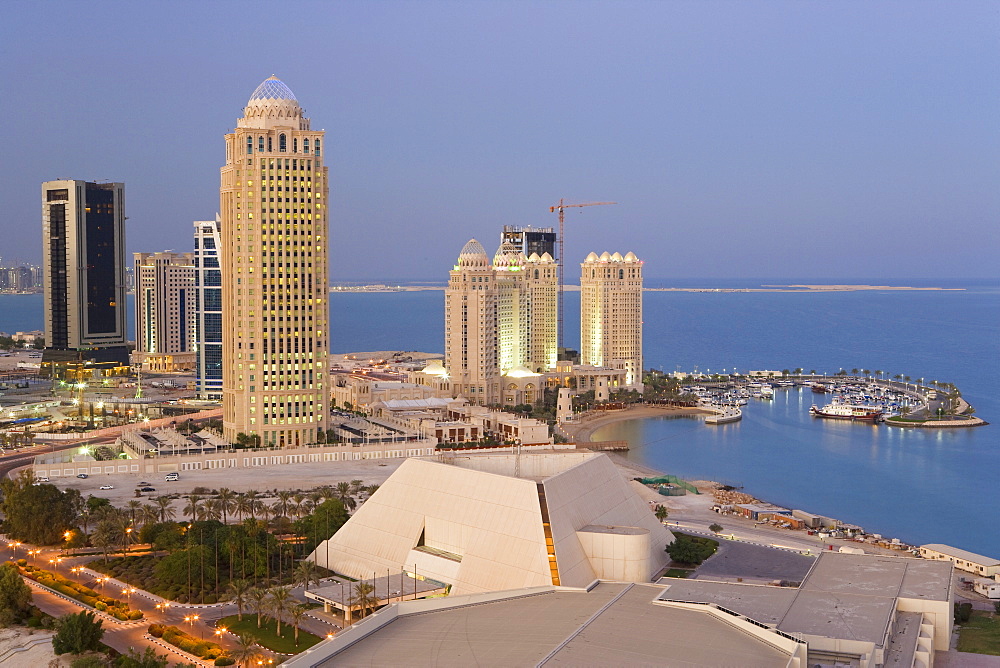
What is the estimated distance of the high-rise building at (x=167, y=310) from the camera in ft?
548

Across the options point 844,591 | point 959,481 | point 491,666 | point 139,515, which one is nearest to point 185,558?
point 139,515

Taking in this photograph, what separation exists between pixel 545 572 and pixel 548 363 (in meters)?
96.3

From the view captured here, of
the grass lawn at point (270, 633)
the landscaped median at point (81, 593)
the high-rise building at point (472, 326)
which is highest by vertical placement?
the high-rise building at point (472, 326)

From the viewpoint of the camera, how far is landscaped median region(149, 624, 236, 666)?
4216 centimetres

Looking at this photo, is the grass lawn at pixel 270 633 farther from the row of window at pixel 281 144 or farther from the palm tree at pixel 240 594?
the row of window at pixel 281 144

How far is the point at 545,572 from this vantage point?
4709 cm

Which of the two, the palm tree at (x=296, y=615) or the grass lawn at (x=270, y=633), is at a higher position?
the palm tree at (x=296, y=615)

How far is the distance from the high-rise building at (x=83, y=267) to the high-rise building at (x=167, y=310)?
9.53m

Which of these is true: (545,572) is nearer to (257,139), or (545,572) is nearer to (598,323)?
(257,139)

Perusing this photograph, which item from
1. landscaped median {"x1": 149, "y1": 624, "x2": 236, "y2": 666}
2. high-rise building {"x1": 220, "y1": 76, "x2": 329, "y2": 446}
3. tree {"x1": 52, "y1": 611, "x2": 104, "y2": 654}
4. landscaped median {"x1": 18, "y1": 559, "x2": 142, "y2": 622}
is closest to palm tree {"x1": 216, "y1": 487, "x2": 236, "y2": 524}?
landscaped median {"x1": 18, "y1": 559, "x2": 142, "y2": 622}

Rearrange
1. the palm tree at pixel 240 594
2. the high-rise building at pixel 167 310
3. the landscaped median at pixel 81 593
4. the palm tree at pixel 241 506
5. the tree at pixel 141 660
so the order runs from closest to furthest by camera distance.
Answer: the tree at pixel 141 660
the palm tree at pixel 240 594
the landscaped median at pixel 81 593
the palm tree at pixel 241 506
the high-rise building at pixel 167 310

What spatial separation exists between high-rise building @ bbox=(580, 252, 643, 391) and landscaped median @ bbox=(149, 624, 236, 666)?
103 metres

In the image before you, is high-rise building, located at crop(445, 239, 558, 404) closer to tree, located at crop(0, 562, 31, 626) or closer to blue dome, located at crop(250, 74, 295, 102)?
blue dome, located at crop(250, 74, 295, 102)

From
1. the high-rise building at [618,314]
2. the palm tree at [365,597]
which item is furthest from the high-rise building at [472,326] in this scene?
the palm tree at [365,597]
